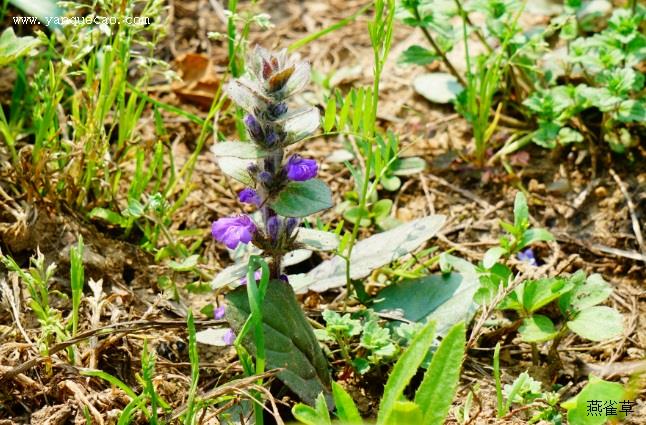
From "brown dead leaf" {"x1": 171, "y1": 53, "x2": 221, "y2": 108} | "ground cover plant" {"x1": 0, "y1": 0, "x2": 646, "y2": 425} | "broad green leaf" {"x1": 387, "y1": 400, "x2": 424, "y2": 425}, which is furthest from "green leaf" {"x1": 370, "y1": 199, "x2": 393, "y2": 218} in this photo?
"broad green leaf" {"x1": 387, "y1": 400, "x2": 424, "y2": 425}

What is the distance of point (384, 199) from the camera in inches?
118

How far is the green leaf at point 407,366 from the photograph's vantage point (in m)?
1.90

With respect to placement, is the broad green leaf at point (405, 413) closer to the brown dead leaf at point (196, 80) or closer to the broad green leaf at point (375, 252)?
the broad green leaf at point (375, 252)

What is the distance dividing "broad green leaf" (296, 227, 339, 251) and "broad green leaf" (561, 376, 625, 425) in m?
0.69

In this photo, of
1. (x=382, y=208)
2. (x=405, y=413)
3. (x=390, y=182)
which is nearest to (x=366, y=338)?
(x=405, y=413)

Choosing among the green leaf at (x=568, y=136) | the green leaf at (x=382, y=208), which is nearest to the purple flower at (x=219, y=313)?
the green leaf at (x=382, y=208)

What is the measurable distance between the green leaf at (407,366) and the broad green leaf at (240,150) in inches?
22.2

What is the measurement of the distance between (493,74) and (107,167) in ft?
4.23

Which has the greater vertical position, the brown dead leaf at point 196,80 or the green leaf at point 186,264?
the brown dead leaf at point 196,80

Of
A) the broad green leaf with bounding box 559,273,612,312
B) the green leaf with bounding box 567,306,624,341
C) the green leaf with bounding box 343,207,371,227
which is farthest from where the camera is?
the green leaf with bounding box 343,207,371,227

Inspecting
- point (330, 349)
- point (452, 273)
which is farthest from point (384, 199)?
point (330, 349)

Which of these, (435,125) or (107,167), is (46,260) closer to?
(107,167)

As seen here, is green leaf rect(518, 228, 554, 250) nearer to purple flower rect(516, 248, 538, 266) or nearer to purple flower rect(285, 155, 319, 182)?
purple flower rect(516, 248, 538, 266)

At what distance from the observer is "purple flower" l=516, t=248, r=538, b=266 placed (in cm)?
271
